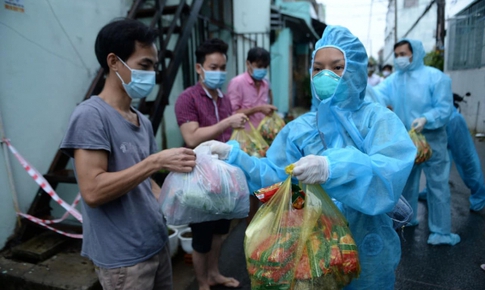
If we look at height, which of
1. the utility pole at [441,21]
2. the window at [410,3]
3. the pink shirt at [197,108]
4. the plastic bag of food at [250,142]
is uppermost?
the window at [410,3]

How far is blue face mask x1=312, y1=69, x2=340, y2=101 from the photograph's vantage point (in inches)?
59.9

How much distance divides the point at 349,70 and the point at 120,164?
3.92 ft

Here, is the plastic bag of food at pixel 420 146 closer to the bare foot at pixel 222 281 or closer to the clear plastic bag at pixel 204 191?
the bare foot at pixel 222 281

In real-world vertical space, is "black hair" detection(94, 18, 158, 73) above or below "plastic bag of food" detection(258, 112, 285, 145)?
above

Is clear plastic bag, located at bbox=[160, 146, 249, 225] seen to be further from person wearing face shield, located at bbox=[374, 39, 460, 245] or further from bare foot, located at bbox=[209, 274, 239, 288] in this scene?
person wearing face shield, located at bbox=[374, 39, 460, 245]

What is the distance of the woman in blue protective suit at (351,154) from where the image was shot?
1.25 meters

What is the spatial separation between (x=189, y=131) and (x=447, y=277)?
8.96 feet

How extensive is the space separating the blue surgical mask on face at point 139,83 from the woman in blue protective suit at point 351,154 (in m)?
0.48

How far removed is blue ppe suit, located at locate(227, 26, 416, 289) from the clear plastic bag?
0.09 meters

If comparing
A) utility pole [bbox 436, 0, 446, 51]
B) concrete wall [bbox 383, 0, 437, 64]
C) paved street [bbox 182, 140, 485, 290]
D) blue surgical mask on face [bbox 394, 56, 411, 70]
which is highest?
concrete wall [bbox 383, 0, 437, 64]

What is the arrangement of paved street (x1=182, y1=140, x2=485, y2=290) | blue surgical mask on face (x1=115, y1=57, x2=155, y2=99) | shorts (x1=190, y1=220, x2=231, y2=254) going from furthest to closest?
paved street (x1=182, y1=140, x2=485, y2=290) < shorts (x1=190, y1=220, x2=231, y2=254) < blue surgical mask on face (x1=115, y1=57, x2=155, y2=99)

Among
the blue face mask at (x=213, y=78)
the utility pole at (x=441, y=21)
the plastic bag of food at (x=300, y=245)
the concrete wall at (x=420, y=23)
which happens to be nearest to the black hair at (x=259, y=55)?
the blue face mask at (x=213, y=78)

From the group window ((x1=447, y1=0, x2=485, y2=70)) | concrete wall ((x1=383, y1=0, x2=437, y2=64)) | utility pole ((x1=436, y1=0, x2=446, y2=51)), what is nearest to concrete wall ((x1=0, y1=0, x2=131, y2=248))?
window ((x1=447, y1=0, x2=485, y2=70))

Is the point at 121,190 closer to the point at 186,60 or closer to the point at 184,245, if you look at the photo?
the point at 184,245
